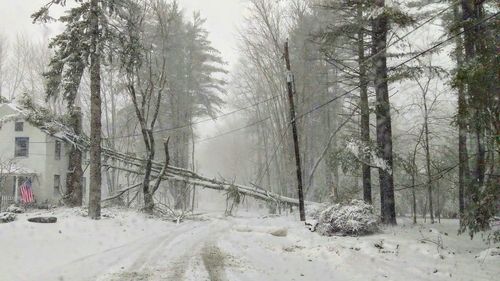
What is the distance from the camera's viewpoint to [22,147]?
30.3 meters

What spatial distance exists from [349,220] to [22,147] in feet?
82.0

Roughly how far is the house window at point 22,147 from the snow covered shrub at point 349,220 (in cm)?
2346

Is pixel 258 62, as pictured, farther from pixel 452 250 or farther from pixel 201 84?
pixel 452 250

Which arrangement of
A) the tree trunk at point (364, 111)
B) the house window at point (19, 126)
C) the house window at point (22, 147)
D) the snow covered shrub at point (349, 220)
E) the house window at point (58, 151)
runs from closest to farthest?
the snow covered shrub at point (349, 220) → the tree trunk at point (364, 111) → the house window at point (22, 147) → the house window at point (19, 126) → the house window at point (58, 151)

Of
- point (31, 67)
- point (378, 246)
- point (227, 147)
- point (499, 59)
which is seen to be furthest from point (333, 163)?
point (227, 147)

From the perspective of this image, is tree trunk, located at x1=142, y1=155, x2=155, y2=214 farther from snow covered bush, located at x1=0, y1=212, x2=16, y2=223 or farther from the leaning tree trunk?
the leaning tree trunk

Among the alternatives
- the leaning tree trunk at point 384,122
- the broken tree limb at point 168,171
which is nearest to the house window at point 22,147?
the broken tree limb at point 168,171

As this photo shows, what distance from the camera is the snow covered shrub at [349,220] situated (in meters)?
13.4

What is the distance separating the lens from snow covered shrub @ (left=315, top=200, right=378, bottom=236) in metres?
13.4

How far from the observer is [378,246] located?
36.1 feet

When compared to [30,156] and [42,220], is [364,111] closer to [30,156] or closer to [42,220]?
[42,220]

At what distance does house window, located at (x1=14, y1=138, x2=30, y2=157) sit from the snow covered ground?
59.1 ft

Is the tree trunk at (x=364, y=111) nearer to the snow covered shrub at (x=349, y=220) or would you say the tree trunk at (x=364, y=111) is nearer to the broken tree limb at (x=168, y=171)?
the snow covered shrub at (x=349, y=220)

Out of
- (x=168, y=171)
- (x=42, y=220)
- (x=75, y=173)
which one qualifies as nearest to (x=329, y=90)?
(x=168, y=171)
